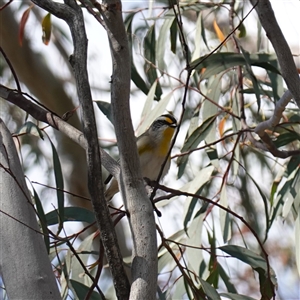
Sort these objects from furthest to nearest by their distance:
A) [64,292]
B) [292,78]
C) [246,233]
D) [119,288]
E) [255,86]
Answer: [246,233]
[255,86]
[64,292]
[292,78]
[119,288]

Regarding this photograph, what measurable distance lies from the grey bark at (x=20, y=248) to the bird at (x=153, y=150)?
4.50 feet

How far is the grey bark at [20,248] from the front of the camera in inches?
43.9

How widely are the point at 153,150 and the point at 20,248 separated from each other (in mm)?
1606

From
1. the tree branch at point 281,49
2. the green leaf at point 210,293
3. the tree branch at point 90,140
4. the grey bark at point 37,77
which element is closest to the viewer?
the tree branch at point 90,140

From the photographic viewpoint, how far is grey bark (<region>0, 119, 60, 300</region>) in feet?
3.66

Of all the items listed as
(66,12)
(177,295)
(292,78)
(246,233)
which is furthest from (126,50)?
(246,233)

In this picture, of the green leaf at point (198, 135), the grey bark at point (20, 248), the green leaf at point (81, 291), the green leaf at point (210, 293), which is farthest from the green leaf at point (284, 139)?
the grey bark at point (20, 248)

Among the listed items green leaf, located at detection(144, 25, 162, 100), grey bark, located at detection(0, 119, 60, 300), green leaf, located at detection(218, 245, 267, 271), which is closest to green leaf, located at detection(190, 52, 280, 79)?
green leaf, located at detection(144, 25, 162, 100)

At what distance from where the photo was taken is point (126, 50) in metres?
1.11

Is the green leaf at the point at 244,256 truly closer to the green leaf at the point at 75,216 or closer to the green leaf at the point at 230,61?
the green leaf at the point at 75,216

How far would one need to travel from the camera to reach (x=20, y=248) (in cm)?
115

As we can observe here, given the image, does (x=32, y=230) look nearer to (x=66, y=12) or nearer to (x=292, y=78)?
(x=66, y=12)

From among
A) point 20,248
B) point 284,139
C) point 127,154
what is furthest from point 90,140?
point 284,139

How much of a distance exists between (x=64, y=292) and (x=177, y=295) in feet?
1.68
